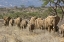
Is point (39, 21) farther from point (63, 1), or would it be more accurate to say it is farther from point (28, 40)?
point (63, 1)

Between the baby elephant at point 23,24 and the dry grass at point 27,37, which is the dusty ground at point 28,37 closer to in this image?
the dry grass at point 27,37

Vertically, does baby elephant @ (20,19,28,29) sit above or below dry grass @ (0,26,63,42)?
below

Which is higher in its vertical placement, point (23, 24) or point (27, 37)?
point (27, 37)

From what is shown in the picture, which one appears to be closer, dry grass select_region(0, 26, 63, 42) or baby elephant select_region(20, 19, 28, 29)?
dry grass select_region(0, 26, 63, 42)

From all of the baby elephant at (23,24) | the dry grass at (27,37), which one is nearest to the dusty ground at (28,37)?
the dry grass at (27,37)

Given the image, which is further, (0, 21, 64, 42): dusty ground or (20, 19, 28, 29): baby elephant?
(20, 19, 28, 29): baby elephant

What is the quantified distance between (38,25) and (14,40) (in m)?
12.9

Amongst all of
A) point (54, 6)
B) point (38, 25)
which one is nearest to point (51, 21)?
point (38, 25)

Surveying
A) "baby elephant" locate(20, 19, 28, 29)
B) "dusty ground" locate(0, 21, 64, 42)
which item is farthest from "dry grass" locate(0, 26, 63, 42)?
"baby elephant" locate(20, 19, 28, 29)

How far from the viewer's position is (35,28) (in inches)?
1197

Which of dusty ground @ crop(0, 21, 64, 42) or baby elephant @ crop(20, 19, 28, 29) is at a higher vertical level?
dusty ground @ crop(0, 21, 64, 42)

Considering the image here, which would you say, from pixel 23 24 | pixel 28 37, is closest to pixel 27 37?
pixel 28 37

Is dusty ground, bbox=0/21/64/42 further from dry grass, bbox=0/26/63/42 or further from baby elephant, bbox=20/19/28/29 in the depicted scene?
baby elephant, bbox=20/19/28/29

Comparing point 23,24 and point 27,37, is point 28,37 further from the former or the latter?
point 23,24
